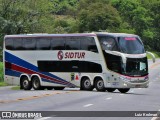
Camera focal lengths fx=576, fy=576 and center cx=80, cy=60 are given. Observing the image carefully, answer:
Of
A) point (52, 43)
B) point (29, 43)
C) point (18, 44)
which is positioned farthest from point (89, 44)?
point (18, 44)

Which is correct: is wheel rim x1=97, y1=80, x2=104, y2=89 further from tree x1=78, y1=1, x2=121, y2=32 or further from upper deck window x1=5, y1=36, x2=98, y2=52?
tree x1=78, y1=1, x2=121, y2=32

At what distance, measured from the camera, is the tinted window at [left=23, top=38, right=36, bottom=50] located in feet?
125

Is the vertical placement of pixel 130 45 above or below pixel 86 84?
above

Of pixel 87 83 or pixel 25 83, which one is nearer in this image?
pixel 87 83

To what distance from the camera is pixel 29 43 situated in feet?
125

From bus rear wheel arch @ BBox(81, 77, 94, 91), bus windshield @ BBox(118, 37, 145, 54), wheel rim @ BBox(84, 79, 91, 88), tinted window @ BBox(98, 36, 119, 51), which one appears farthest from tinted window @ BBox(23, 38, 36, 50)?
bus windshield @ BBox(118, 37, 145, 54)

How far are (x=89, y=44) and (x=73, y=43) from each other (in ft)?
4.03

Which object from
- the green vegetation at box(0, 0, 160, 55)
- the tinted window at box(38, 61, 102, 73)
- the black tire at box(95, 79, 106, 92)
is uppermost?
the green vegetation at box(0, 0, 160, 55)

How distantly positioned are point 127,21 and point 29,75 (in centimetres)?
9603

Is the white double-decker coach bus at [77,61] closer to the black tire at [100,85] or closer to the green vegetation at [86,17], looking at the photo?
the black tire at [100,85]

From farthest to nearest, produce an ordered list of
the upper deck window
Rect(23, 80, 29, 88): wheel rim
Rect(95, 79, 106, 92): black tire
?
Rect(23, 80, 29, 88): wheel rim → the upper deck window → Rect(95, 79, 106, 92): black tire

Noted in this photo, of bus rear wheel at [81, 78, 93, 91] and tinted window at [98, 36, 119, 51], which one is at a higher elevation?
tinted window at [98, 36, 119, 51]


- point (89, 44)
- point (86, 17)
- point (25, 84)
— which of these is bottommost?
point (25, 84)

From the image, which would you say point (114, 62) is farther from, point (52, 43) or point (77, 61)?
point (52, 43)
